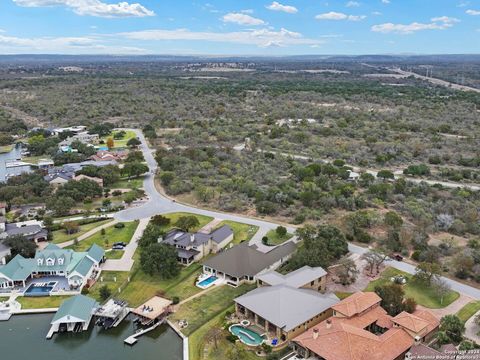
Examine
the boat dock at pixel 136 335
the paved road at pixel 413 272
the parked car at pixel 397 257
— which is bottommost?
the boat dock at pixel 136 335

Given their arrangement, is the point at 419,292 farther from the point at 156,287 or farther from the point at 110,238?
the point at 110,238

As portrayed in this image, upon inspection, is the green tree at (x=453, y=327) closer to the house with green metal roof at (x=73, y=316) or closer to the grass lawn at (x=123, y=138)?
the house with green metal roof at (x=73, y=316)

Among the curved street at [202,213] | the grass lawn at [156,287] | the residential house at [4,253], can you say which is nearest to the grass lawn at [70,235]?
the curved street at [202,213]

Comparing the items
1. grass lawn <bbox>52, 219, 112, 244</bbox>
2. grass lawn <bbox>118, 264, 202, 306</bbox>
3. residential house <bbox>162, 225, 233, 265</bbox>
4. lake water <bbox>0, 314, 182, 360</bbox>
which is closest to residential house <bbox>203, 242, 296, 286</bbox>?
grass lawn <bbox>118, 264, 202, 306</bbox>

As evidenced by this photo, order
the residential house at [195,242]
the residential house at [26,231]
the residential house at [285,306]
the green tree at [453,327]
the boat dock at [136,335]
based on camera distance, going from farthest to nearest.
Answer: the residential house at [26,231] < the residential house at [195,242] < the boat dock at [136,335] < the residential house at [285,306] < the green tree at [453,327]

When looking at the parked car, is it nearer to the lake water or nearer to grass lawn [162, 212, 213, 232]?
grass lawn [162, 212, 213, 232]

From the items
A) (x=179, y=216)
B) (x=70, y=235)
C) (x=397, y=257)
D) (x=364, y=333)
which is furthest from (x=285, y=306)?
(x=70, y=235)
